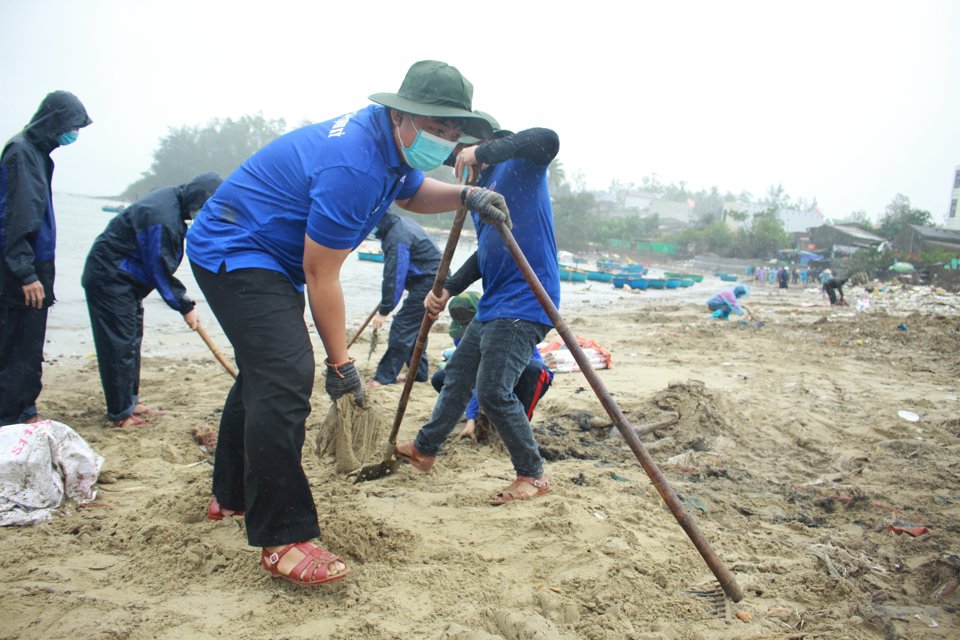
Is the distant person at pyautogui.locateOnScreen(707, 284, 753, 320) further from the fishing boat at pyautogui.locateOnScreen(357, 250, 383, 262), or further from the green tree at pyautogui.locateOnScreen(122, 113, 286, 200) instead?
the green tree at pyautogui.locateOnScreen(122, 113, 286, 200)

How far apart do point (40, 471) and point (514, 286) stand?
2173mm

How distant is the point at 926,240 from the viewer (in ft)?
116

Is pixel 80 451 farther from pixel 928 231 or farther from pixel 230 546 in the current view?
pixel 928 231

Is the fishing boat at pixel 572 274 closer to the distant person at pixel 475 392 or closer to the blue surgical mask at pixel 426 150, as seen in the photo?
the distant person at pixel 475 392

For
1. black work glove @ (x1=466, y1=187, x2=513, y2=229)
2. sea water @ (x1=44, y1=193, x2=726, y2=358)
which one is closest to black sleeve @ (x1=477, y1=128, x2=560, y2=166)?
black work glove @ (x1=466, y1=187, x2=513, y2=229)

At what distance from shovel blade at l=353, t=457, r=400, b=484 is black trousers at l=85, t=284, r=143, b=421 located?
193 cm

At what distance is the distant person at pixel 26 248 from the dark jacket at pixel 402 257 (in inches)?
96.7

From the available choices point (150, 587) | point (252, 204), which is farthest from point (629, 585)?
point (252, 204)

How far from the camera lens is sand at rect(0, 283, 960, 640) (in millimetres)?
1908

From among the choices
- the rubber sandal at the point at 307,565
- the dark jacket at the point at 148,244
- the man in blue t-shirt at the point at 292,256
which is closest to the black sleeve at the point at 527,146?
the man in blue t-shirt at the point at 292,256

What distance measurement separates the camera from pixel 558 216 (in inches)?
2366

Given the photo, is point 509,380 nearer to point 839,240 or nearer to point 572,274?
point 572,274

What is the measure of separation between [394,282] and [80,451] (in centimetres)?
310

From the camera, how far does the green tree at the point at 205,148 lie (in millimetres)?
99438
